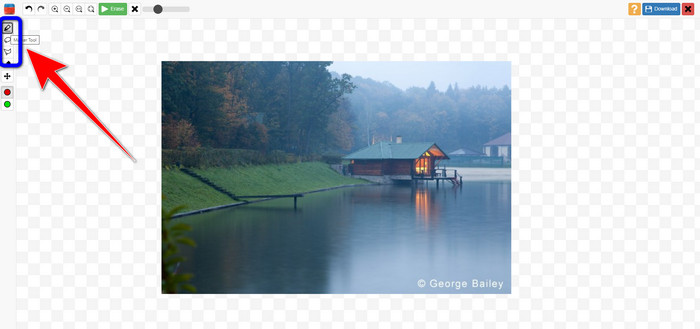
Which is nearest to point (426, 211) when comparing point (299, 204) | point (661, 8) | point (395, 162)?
point (299, 204)

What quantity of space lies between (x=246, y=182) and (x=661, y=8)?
28932 mm

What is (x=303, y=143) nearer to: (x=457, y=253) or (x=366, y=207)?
(x=366, y=207)

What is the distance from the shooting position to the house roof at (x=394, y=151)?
5559cm

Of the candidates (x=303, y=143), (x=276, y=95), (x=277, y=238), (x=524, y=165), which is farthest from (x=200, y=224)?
(x=303, y=143)

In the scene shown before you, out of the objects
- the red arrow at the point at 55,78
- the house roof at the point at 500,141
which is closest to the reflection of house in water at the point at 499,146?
the house roof at the point at 500,141

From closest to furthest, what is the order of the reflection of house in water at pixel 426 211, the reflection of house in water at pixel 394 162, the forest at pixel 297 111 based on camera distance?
the reflection of house in water at pixel 426 211, the forest at pixel 297 111, the reflection of house in water at pixel 394 162

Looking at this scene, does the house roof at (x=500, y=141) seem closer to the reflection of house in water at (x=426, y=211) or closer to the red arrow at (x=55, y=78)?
the reflection of house in water at (x=426, y=211)

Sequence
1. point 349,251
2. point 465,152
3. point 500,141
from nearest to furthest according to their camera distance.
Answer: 1. point 349,251
2. point 500,141
3. point 465,152

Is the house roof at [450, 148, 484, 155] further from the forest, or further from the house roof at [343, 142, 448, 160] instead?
the house roof at [343, 142, 448, 160]

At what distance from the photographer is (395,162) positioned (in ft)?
184

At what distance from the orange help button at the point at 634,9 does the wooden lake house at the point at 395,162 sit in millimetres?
44101

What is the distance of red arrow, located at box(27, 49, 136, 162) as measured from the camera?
9.95m

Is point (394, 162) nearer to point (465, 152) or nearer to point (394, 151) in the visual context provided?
point (394, 151)

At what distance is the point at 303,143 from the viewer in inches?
2672
